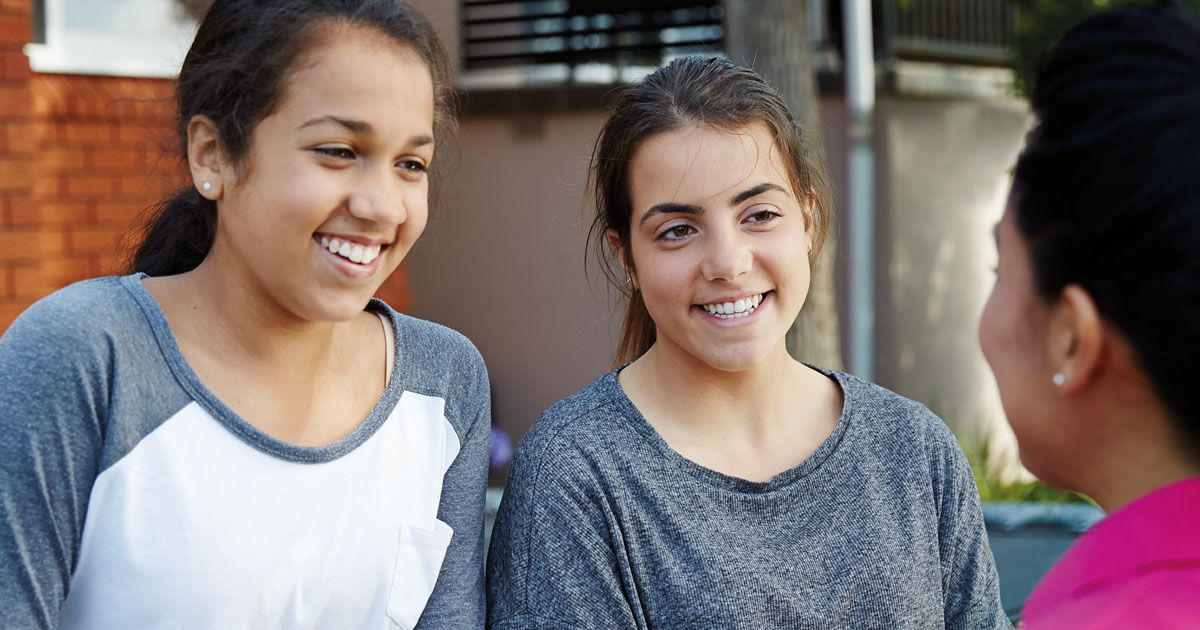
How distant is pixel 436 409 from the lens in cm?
213

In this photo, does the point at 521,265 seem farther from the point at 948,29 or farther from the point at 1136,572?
the point at 1136,572

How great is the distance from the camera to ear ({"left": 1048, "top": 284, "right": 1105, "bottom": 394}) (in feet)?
3.76

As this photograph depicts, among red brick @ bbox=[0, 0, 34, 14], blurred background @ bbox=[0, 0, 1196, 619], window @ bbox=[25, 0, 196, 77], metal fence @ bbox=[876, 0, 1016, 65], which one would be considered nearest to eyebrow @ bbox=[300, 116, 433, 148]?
red brick @ bbox=[0, 0, 34, 14]

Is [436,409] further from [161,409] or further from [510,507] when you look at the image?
[161,409]

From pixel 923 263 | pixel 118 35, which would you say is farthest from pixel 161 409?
pixel 923 263

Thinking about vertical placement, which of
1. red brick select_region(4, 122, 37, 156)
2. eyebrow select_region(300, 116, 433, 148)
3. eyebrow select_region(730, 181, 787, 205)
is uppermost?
eyebrow select_region(300, 116, 433, 148)

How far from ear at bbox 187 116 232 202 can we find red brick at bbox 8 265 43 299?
2056 mm

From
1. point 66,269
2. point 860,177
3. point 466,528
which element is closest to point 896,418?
point 466,528

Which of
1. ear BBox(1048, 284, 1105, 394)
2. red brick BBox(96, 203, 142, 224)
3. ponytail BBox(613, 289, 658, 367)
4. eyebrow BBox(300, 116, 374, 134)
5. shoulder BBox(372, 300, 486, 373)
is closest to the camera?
ear BBox(1048, 284, 1105, 394)

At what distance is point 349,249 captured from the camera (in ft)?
6.12

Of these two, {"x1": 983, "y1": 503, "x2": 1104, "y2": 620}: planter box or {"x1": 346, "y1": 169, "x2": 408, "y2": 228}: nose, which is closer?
{"x1": 346, "y1": 169, "x2": 408, "y2": 228}: nose

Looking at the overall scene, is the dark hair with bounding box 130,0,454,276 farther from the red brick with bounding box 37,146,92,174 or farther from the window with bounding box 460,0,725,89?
the window with bounding box 460,0,725,89

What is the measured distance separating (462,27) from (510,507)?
5.15 meters

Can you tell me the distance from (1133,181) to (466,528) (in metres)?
1.40
